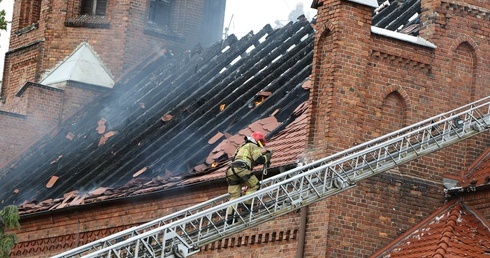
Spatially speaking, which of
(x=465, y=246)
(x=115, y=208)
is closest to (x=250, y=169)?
(x=465, y=246)

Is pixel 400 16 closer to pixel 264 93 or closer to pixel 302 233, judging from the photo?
pixel 264 93

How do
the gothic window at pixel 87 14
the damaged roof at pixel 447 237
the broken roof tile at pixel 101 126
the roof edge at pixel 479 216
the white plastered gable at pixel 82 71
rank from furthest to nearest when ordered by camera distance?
the gothic window at pixel 87 14, the white plastered gable at pixel 82 71, the broken roof tile at pixel 101 126, the roof edge at pixel 479 216, the damaged roof at pixel 447 237

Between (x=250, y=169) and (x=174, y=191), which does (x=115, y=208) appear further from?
(x=250, y=169)

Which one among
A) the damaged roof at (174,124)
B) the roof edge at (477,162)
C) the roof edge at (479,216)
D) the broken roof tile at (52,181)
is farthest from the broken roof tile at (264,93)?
the roof edge at (479,216)

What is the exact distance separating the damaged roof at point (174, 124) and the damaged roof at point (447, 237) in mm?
2130

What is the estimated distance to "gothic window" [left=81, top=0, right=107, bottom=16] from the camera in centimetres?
3616

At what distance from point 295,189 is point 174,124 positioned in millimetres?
9435

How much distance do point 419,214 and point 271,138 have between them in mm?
3544

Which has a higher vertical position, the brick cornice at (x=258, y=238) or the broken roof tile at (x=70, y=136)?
the broken roof tile at (x=70, y=136)

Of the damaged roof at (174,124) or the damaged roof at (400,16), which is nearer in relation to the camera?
the damaged roof at (400,16)

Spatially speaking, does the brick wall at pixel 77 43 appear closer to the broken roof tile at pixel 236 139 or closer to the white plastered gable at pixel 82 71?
the white plastered gable at pixel 82 71

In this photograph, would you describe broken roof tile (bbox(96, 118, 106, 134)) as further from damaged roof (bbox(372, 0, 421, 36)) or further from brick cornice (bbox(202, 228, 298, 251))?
brick cornice (bbox(202, 228, 298, 251))

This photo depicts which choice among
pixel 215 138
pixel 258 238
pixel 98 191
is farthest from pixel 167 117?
pixel 258 238

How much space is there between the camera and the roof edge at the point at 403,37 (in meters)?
22.0
